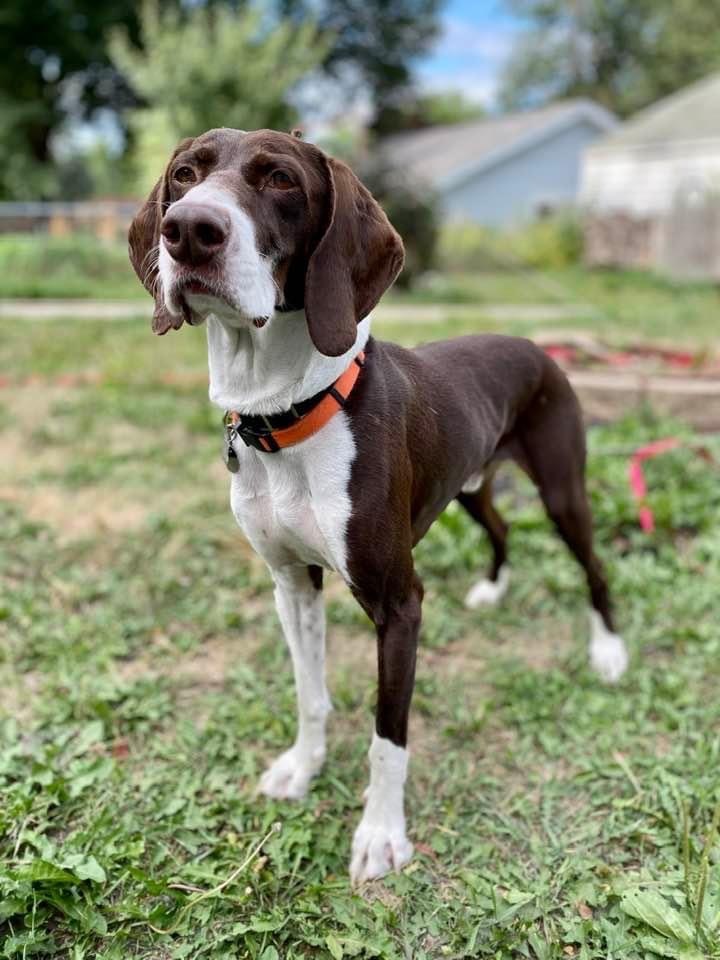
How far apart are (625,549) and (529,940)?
2398 millimetres

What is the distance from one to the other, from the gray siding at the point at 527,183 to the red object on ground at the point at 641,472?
78.2 ft

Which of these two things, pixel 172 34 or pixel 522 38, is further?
pixel 522 38

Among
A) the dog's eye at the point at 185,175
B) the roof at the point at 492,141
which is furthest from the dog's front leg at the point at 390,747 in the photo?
the roof at the point at 492,141

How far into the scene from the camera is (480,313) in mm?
11805

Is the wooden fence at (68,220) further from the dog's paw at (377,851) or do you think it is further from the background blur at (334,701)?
the dog's paw at (377,851)

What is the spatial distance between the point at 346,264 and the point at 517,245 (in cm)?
2081

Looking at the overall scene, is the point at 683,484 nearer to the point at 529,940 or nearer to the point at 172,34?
the point at 529,940

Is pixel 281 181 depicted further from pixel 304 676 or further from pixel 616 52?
pixel 616 52

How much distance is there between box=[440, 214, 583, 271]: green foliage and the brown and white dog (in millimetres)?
18560

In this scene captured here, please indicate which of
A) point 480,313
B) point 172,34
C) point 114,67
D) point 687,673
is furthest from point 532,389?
point 114,67

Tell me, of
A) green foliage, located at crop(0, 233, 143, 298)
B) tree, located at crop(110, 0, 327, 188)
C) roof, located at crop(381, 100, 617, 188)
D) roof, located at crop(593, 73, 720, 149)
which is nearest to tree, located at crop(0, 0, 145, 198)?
roof, located at crop(381, 100, 617, 188)

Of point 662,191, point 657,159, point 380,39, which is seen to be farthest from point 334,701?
point 380,39

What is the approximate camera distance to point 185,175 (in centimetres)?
214

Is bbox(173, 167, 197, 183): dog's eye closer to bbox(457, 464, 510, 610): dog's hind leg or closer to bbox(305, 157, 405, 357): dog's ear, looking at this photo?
bbox(305, 157, 405, 357): dog's ear
